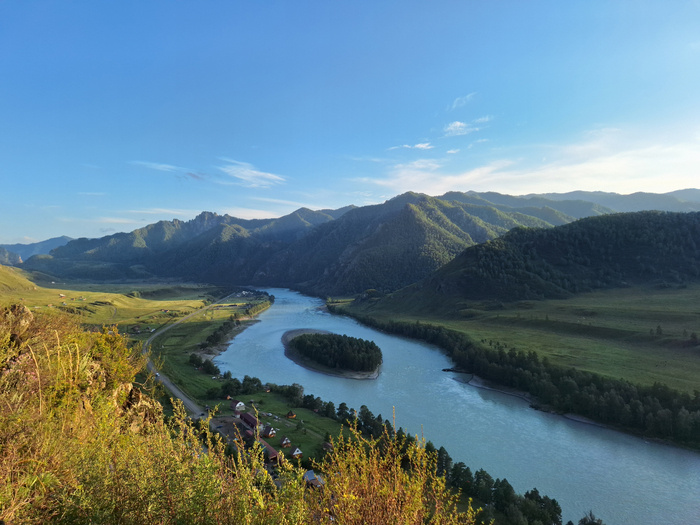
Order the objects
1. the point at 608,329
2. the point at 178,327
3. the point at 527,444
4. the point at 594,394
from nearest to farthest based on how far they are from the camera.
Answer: the point at 527,444 → the point at 594,394 → the point at 608,329 → the point at 178,327

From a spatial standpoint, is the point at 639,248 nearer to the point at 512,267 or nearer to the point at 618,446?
the point at 512,267

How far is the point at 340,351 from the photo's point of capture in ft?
207

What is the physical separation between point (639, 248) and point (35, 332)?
451 ft

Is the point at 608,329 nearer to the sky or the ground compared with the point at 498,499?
nearer to the sky

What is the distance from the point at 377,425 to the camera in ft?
111

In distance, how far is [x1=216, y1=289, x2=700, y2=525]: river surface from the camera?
27.0 m

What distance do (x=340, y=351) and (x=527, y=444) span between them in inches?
1350

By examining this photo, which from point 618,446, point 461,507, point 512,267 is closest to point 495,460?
point 461,507

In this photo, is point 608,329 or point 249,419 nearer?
point 249,419

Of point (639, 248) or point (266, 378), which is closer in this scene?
point (266, 378)

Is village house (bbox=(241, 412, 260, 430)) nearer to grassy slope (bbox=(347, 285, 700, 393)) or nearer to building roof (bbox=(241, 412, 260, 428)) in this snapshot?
building roof (bbox=(241, 412, 260, 428))

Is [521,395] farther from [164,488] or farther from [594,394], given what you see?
[164,488]

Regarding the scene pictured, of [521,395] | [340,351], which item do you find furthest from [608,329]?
[340,351]

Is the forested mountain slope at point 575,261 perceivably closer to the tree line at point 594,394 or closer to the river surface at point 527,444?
the tree line at point 594,394
